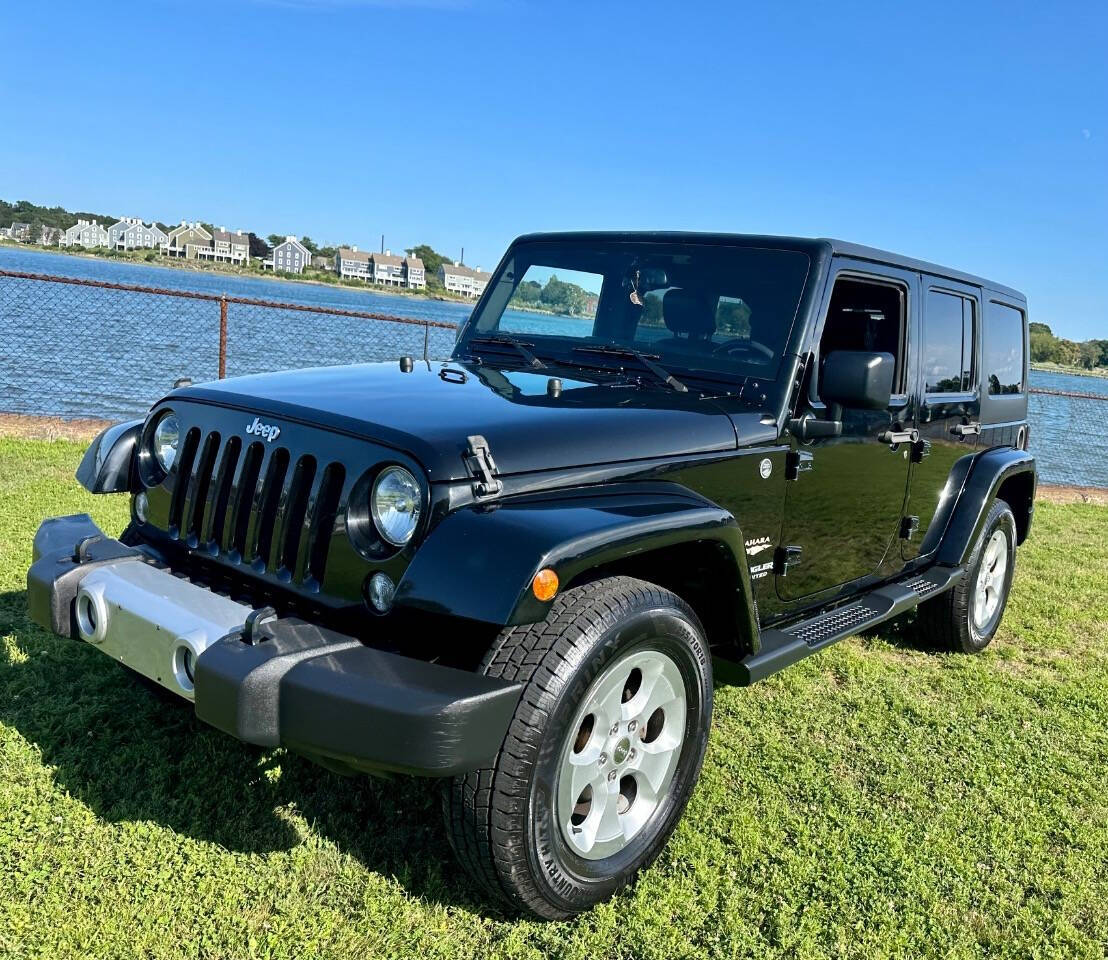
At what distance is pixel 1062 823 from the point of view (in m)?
3.28

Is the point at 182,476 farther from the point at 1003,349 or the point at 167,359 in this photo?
the point at 167,359

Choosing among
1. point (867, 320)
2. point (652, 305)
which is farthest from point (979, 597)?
point (652, 305)

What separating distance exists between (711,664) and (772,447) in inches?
32.9

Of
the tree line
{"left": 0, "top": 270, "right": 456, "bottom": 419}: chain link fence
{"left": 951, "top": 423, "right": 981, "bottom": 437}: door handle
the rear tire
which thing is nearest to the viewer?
{"left": 951, "top": 423, "right": 981, "bottom": 437}: door handle

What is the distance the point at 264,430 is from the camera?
2697 mm

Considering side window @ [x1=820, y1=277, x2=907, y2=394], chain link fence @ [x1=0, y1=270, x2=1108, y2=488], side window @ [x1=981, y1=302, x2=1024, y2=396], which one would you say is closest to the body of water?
chain link fence @ [x1=0, y1=270, x2=1108, y2=488]

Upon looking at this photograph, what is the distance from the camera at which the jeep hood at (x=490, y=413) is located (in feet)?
8.18

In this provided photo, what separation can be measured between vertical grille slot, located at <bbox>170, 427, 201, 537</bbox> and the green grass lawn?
0.84 metres

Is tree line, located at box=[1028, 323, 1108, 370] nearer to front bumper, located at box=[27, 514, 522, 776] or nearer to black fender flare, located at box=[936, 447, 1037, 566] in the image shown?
black fender flare, located at box=[936, 447, 1037, 566]

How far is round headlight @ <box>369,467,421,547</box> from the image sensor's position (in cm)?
237

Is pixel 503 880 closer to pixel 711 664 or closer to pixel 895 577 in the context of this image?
pixel 711 664

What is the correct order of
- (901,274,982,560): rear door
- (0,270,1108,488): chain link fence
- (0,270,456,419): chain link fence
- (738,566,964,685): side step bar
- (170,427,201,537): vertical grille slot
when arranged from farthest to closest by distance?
(0,270,1108,488): chain link fence → (0,270,456,419): chain link fence → (901,274,982,560): rear door → (738,566,964,685): side step bar → (170,427,201,537): vertical grille slot

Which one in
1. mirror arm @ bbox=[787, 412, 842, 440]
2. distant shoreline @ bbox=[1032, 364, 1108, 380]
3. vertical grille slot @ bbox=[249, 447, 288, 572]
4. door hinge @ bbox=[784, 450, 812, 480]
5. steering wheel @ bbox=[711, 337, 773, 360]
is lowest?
vertical grille slot @ bbox=[249, 447, 288, 572]

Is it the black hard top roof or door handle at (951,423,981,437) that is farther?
door handle at (951,423,981,437)
